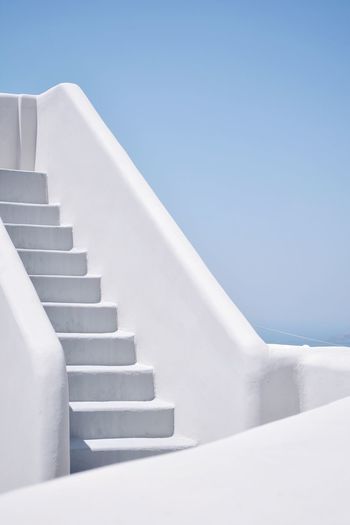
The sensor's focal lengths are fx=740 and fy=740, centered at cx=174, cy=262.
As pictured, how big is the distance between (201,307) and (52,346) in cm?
103

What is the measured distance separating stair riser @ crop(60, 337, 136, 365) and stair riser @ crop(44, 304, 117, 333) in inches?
8.8

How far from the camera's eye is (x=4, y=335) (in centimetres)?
353

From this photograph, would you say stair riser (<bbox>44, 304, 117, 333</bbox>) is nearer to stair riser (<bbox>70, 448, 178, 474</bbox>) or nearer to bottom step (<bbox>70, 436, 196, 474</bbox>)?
bottom step (<bbox>70, 436, 196, 474</bbox>)

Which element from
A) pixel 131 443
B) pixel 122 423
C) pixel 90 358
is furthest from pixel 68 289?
pixel 131 443

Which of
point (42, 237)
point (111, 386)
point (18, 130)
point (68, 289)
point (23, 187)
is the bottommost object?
point (111, 386)

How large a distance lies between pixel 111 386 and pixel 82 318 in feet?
1.88

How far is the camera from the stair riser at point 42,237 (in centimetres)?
518

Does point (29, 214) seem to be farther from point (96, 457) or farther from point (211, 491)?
point (211, 491)

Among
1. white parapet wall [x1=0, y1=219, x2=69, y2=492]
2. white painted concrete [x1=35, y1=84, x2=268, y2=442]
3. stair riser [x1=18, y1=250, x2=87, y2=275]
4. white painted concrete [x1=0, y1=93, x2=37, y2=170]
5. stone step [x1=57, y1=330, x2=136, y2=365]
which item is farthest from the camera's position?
white painted concrete [x1=0, y1=93, x2=37, y2=170]

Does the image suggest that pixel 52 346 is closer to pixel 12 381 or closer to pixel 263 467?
pixel 12 381

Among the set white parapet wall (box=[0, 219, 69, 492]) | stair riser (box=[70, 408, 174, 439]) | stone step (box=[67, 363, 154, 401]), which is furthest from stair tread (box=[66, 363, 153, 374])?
white parapet wall (box=[0, 219, 69, 492])

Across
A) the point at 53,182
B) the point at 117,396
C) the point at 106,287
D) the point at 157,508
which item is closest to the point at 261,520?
the point at 157,508

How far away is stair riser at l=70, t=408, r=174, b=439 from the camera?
386cm

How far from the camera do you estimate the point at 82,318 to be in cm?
455
